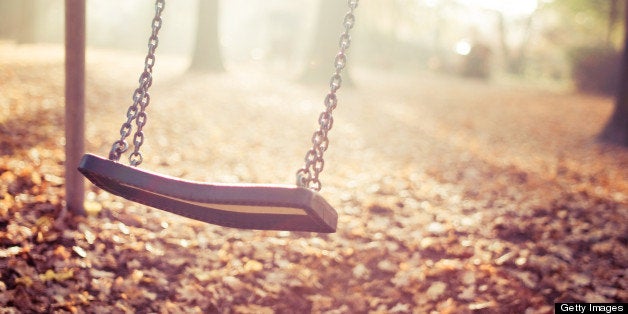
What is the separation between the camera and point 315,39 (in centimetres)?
1409

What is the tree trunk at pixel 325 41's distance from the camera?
45.5 ft

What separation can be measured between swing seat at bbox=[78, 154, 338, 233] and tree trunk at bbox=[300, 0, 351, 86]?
1114 cm

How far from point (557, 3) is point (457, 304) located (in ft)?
64.3

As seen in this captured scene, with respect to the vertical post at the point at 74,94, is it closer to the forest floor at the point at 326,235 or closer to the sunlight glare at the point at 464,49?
the forest floor at the point at 326,235

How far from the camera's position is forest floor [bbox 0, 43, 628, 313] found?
354cm

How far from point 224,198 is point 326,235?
90.1 inches

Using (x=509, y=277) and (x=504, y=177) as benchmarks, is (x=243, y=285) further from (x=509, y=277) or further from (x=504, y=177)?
(x=504, y=177)

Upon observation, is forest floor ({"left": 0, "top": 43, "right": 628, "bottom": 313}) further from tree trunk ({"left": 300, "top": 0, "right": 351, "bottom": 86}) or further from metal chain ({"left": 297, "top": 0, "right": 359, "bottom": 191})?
tree trunk ({"left": 300, "top": 0, "right": 351, "bottom": 86})

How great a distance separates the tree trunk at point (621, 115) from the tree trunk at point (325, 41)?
669cm

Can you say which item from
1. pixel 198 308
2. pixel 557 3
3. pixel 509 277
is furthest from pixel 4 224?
pixel 557 3

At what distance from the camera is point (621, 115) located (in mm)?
9148

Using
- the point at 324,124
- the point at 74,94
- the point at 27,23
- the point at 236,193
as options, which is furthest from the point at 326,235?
the point at 27,23

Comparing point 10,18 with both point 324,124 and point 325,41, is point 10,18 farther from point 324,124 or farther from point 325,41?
point 324,124

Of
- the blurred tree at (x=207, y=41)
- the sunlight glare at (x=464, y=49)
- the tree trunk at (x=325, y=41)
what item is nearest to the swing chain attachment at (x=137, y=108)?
the blurred tree at (x=207, y=41)
